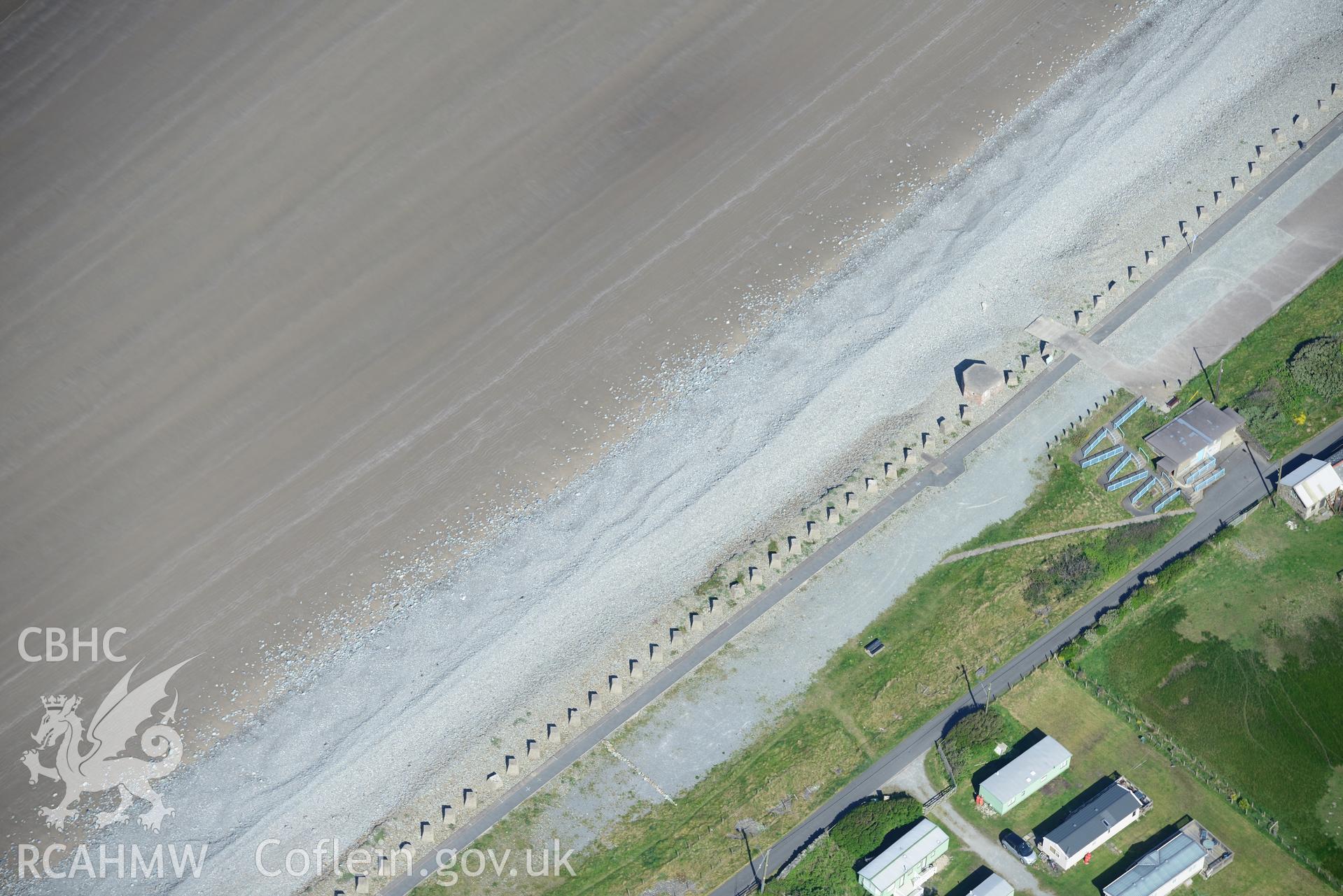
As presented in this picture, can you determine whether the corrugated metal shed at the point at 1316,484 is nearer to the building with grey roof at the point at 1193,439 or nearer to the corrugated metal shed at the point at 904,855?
the building with grey roof at the point at 1193,439

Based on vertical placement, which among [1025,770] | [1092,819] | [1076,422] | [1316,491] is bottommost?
[1092,819]

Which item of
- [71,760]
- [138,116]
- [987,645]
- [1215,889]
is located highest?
[138,116]

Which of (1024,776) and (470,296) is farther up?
(470,296)

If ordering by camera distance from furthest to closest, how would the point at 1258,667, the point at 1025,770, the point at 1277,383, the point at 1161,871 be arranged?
the point at 1277,383 → the point at 1258,667 → the point at 1025,770 → the point at 1161,871

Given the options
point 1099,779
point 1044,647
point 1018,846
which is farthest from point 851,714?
point 1099,779

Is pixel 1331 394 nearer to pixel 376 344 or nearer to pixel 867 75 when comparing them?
pixel 867 75

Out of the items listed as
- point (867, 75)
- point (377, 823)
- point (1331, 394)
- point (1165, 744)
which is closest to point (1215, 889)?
point (1165, 744)

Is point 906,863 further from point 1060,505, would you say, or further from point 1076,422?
point 1076,422
